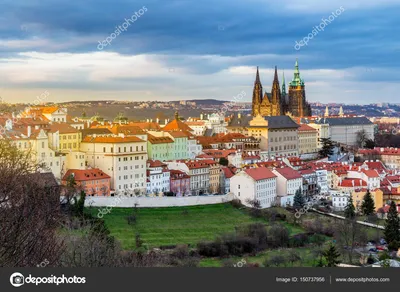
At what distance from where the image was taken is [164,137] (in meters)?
31.9

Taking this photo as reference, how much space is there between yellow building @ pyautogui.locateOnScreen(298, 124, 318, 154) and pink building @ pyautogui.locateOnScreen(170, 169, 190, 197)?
19.4 meters

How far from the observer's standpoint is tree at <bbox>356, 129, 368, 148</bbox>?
53128 mm

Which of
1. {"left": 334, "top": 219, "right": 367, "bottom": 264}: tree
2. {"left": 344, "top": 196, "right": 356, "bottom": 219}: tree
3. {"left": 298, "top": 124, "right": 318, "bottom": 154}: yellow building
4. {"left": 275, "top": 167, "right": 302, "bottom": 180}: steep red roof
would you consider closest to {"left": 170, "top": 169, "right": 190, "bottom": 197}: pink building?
{"left": 275, "top": 167, "right": 302, "bottom": 180}: steep red roof

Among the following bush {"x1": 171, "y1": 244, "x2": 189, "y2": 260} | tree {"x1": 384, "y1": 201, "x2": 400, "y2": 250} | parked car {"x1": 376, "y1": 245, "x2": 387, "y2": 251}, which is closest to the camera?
bush {"x1": 171, "y1": 244, "x2": 189, "y2": 260}

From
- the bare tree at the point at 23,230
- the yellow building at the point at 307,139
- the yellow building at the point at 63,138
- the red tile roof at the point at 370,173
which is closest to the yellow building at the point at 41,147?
the yellow building at the point at 63,138

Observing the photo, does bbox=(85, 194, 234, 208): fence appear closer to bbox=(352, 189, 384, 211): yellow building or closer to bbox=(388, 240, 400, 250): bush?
bbox=(352, 189, 384, 211): yellow building

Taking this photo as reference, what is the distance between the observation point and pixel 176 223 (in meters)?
22.0

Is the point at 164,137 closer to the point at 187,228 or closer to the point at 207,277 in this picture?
the point at 187,228

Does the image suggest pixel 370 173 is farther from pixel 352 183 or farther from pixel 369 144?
pixel 369 144

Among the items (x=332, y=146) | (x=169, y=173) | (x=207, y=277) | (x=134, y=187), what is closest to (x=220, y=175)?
(x=169, y=173)

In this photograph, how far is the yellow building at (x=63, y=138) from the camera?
2520 centimetres

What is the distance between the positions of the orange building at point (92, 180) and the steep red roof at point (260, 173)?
5.35 metres

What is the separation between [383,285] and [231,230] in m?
18.1

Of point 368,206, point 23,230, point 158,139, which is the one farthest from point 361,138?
point 23,230
